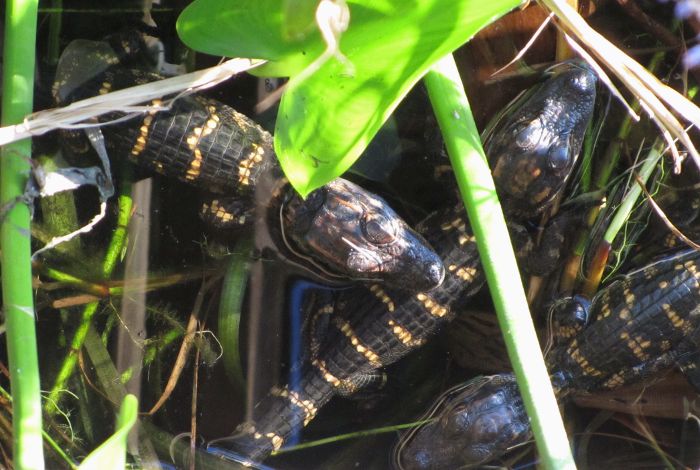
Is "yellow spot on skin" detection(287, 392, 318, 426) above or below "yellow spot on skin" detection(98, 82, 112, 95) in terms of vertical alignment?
below

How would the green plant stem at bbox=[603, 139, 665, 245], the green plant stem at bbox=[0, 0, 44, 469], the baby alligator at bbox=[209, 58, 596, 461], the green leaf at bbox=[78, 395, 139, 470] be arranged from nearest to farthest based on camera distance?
1. the green leaf at bbox=[78, 395, 139, 470]
2. the green plant stem at bbox=[0, 0, 44, 469]
3. the green plant stem at bbox=[603, 139, 665, 245]
4. the baby alligator at bbox=[209, 58, 596, 461]

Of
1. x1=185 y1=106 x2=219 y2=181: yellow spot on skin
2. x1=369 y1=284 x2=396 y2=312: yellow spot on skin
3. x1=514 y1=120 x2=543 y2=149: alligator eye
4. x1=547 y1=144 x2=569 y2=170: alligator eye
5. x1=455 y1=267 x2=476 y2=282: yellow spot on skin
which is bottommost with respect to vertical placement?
x1=369 y1=284 x2=396 y2=312: yellow spot on skin

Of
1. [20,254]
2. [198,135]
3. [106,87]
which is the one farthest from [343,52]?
[106,87]

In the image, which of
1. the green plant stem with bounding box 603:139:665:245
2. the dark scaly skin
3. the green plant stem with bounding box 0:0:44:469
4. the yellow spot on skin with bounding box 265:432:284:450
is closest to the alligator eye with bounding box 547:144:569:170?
the green plant stem with bounding box 603:139:665:245

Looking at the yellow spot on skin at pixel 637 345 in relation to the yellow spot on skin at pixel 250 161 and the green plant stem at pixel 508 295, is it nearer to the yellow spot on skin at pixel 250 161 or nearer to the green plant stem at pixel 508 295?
the green plant stem at pixel 508 295

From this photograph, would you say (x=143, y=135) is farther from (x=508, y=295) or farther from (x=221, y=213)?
(x=508, y=295)

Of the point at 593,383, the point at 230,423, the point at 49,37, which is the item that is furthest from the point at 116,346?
the point at 593,383

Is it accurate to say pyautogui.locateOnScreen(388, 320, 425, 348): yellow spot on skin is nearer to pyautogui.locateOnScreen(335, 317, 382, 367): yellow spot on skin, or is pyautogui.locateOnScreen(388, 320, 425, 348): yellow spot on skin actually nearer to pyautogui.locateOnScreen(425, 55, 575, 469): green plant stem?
pyautogui.locateOnScreen(335, 317, 382, 367): yellow spot on skin
